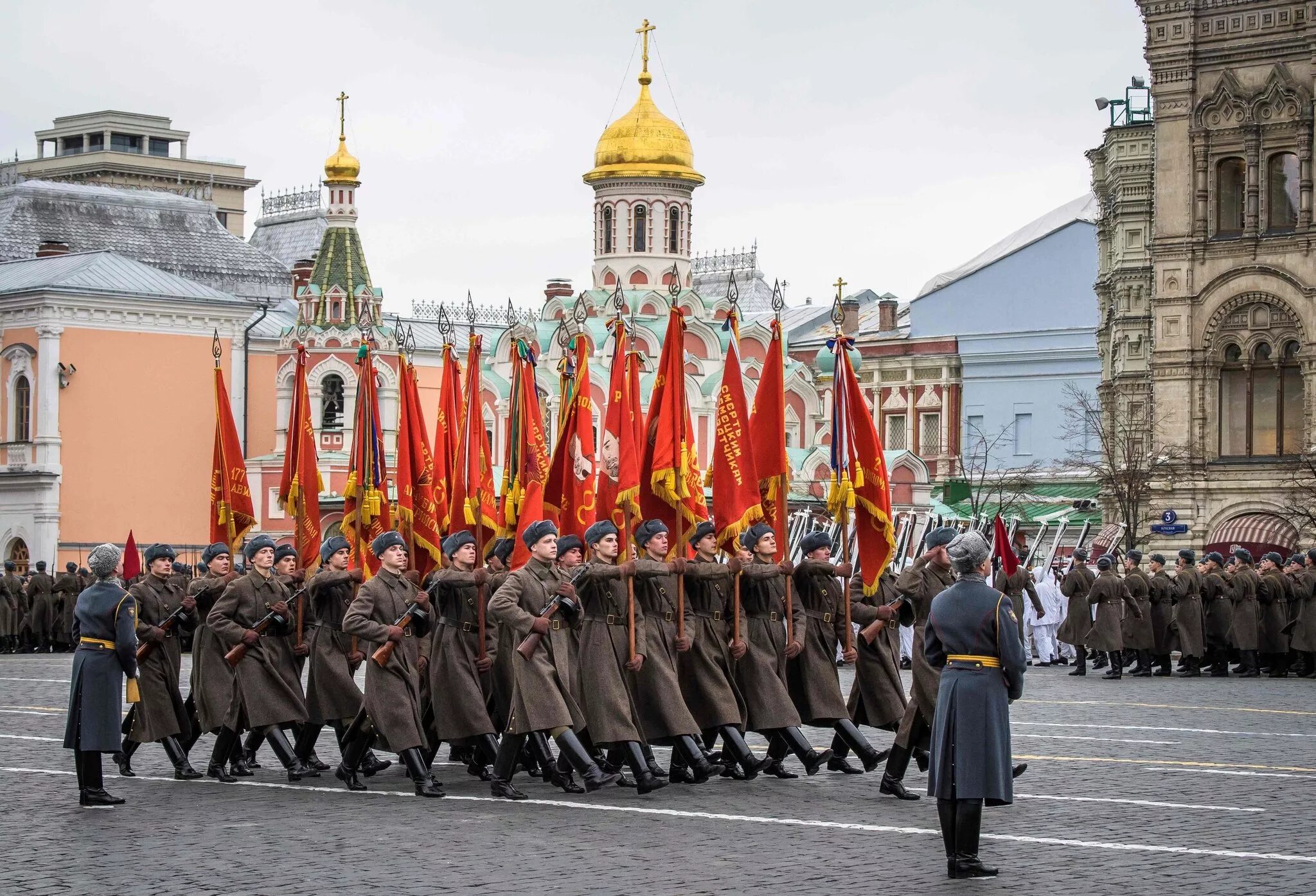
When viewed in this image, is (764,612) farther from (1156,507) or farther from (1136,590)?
(1156,507)

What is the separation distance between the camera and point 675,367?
1611cm

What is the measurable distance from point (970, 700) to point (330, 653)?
5.79 m

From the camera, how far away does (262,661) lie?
1502cm

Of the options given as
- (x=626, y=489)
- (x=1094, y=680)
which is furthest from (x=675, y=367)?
(x=1094, y=680)

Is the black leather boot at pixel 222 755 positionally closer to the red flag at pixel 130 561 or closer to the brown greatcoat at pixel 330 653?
the brown greatcoat at pixel 330 653

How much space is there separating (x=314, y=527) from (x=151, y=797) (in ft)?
17.9

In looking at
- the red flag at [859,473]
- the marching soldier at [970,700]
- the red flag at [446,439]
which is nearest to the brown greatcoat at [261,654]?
the red flag at [859,473]

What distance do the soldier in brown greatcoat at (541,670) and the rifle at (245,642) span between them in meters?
1.87

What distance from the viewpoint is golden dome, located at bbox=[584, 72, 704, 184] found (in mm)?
55562

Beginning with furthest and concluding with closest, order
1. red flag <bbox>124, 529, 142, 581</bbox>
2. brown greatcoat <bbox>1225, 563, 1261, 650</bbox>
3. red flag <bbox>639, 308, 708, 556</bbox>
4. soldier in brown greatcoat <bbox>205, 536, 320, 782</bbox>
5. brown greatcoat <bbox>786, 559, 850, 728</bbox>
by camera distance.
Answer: red flag <bbox>124, 529, 142, 581</bbox> → brown greatcoat <bbox>1225, 563, 1261, 650</bbox> → red flag <bbox>639, 308, 708, 556</bbox> → soldier in brown greatcoat <bbox>205, 536, 320, 782</bbox> → brown greatcoat <bbox>786, 559, 850, 728</bbox>

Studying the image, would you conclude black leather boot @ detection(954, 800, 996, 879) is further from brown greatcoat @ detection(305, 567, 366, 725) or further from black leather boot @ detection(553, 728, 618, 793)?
brown greatcoat @ detection(305, 567, 366, 725)

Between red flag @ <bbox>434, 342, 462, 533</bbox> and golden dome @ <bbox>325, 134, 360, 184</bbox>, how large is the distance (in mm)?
40099

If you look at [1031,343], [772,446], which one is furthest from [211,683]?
[1031,343]

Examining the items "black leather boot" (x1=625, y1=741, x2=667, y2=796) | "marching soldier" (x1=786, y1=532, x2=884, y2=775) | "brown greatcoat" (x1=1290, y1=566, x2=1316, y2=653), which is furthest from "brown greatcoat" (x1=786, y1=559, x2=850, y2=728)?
"brown greatcoat" (x1=1290, y1=566, x2=1316, y2=653)
